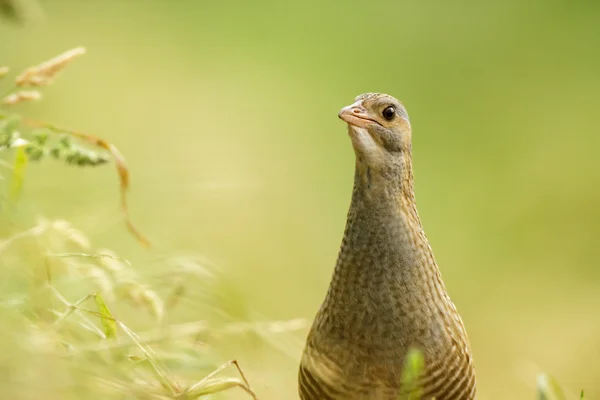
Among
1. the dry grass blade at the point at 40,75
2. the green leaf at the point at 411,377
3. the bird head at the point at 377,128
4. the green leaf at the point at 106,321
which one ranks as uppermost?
the dry grass blade at the point at 40,75

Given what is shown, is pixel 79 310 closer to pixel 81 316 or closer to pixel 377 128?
pixel 81 316

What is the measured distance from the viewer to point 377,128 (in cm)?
184

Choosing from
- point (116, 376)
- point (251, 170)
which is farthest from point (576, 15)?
point (116, 376)

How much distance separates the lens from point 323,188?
5.55 metres

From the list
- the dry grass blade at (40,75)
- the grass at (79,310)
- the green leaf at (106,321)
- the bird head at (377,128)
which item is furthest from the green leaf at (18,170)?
the bird head at (377,128)

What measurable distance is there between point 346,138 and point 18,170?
14.8 ft

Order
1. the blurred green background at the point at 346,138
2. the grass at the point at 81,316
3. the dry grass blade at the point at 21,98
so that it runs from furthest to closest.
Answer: the blurred green background at the point at 346,138, the dry grass blade at the point at 21,98, the grass at the point at 81,316

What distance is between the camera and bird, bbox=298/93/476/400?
5.53 feet

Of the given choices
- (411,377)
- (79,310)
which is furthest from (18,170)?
(411,377)

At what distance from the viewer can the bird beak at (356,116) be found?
1.82 metres

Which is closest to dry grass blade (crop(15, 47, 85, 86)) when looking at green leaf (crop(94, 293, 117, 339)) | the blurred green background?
green leaf (crop(94, 293, 117, 339))

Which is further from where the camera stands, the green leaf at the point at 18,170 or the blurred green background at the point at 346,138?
the blurred green background at the point at 346,138

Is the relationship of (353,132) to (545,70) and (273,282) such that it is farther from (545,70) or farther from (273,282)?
(545,70)

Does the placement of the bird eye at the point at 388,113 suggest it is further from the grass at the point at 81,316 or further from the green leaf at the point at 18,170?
the green leaf at the point at 18,170
